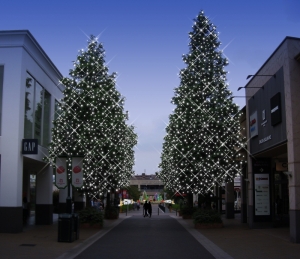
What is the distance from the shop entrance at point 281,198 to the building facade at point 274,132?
123 millimetres

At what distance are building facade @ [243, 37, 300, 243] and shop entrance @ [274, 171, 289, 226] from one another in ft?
0.40

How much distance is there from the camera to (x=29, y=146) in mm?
23531

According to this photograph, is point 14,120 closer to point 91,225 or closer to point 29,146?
point 29,146

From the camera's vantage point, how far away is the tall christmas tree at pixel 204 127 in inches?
1111

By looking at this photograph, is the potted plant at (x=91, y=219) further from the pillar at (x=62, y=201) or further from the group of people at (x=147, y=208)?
the group of people at (x=147, y=208)

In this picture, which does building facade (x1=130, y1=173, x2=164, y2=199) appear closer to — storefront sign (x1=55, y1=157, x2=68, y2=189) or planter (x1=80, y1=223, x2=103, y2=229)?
planter (x1=80, y1=223, x2=103, y2=229)

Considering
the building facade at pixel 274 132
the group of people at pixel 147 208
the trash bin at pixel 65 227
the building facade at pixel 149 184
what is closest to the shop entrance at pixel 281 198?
the building facade at pixel 274 132

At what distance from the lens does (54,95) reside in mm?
31516

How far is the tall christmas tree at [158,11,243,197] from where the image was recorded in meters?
28.2

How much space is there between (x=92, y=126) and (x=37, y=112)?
10.3ft

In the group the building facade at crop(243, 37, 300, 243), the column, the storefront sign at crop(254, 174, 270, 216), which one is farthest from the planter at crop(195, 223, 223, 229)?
the column

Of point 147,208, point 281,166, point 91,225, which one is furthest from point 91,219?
point 147,208

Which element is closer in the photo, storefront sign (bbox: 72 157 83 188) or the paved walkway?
the paved walkway

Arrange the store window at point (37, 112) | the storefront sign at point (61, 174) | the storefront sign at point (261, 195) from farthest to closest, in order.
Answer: the storefront sign at point (261, 195) < the store window at point (37, 112) < the storefront sign at point (61, 174)
